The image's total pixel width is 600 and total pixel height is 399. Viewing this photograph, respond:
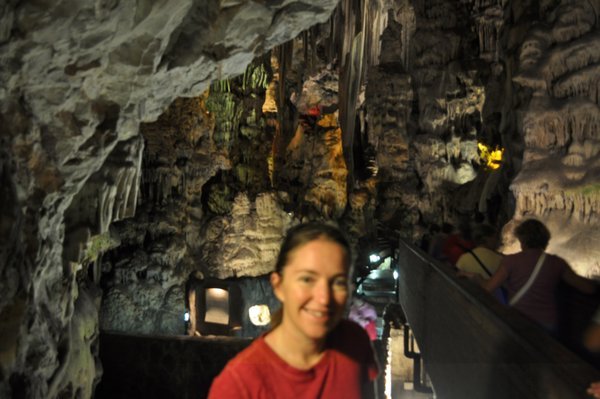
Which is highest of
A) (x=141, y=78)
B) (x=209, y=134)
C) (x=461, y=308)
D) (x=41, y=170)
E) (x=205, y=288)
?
(x=209, y=134)

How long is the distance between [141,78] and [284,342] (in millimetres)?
3201

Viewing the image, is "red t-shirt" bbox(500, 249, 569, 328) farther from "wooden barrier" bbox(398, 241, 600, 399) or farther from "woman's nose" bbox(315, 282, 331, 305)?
"woman's nose" bbox(315, 282, 331, 305)

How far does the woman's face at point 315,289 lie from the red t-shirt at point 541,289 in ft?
5.40

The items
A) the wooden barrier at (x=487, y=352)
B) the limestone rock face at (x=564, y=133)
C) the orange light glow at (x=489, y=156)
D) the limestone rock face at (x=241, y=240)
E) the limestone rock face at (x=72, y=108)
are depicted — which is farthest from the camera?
the orange light glow at (x=489, y=156)

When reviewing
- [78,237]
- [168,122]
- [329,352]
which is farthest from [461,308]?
[168,122]

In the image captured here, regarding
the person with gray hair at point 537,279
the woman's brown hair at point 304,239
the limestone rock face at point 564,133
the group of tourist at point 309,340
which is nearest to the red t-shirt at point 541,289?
the person with gray hair at point 537,279

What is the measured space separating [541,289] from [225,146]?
37.8 feet

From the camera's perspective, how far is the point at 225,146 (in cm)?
1340

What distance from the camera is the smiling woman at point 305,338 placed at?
1.13 metres

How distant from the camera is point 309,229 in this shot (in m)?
1.23

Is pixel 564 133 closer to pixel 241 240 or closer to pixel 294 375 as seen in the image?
pixel 294 375

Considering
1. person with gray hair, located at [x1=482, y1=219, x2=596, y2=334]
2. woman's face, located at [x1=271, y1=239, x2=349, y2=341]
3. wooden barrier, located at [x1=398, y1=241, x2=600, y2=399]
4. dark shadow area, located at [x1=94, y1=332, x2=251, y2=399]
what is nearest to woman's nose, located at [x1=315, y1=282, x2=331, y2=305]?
woman's face, located at [x1=271, y1=239, x2=349, y2=341]

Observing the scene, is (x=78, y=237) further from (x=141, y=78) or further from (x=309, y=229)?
(x=309, y=229)

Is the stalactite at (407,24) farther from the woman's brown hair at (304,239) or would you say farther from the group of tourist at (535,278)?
the woman's brown hair at (304,239)
